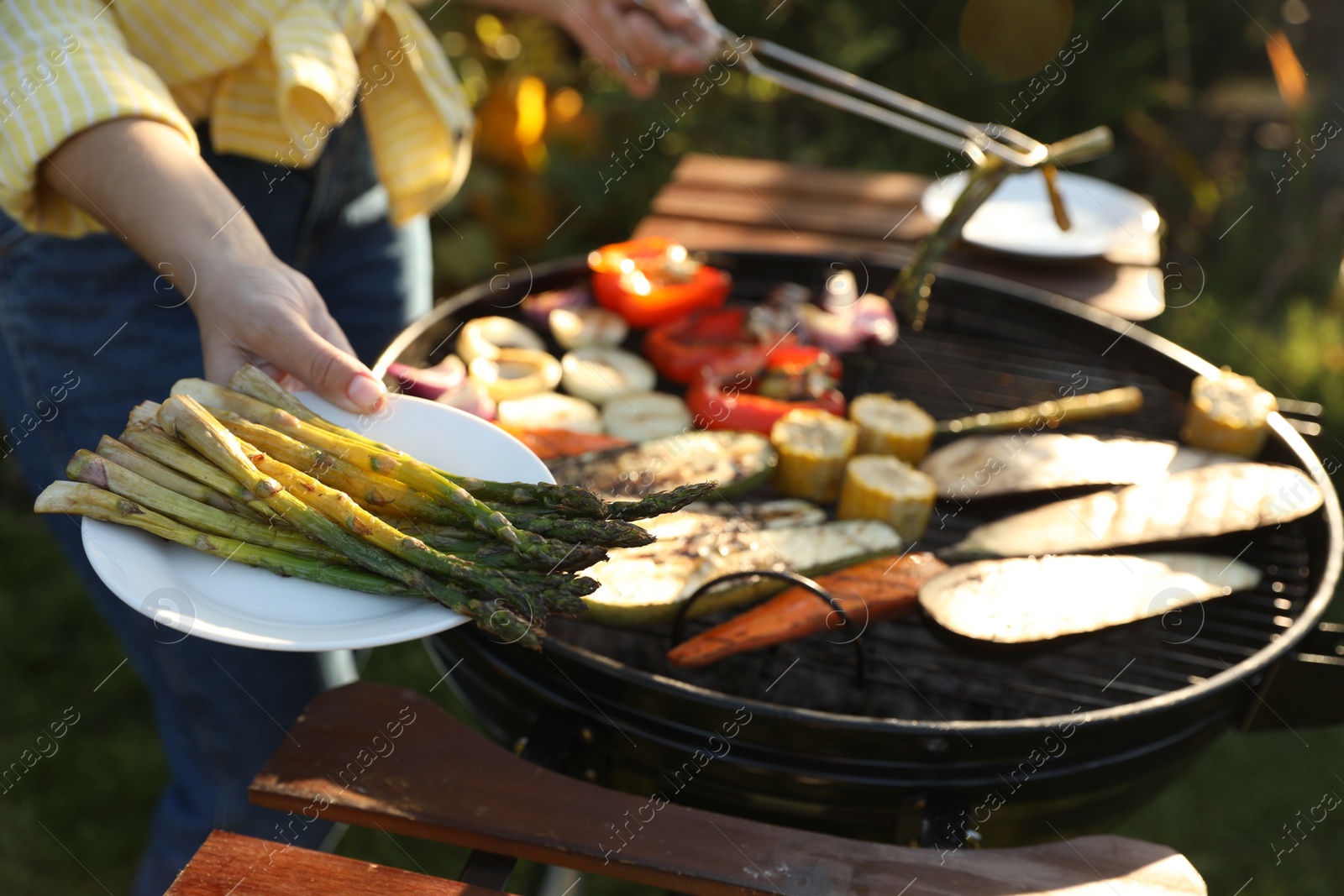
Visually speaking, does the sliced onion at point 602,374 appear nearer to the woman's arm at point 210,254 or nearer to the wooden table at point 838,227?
the wooden table at point 838,227

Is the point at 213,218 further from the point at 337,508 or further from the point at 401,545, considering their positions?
the point at 401,545

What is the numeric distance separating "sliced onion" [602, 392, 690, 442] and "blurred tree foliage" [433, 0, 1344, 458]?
3.75 meters

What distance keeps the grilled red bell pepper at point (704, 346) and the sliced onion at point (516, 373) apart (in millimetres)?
427

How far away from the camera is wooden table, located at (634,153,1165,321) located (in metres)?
4.50

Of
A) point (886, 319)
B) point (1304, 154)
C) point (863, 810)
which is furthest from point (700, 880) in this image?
point (1304, 154)

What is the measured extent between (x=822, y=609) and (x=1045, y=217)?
3081 mm

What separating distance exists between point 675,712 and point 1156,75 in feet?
30.0

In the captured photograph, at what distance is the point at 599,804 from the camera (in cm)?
Answer: 206

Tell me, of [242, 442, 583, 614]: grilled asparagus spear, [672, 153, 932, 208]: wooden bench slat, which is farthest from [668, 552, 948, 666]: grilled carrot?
[672, 153, 932, 208]: wooden bench slat

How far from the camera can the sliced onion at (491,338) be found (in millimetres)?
3588

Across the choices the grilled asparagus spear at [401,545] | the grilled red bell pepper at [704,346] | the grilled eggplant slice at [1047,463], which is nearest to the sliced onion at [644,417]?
the grilled red bell pepper at [704,346]

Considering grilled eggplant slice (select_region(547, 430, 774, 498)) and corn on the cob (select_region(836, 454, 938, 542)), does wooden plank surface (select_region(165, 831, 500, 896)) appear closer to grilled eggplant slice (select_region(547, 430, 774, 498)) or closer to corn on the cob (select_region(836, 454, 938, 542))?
grilled eggplant slice (select_region(547, 430, 774, 498))

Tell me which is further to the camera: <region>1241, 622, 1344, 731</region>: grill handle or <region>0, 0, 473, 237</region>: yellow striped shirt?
<region>1241, 622, 1344, 731</region>: grill handle

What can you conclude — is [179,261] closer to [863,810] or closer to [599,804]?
[599,804]
